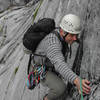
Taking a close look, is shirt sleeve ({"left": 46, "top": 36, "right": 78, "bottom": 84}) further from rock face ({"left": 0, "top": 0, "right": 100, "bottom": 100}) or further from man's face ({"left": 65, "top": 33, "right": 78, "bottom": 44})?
rock face ({"left": 0, "top": 0, "right": 100, "bottom": 100})

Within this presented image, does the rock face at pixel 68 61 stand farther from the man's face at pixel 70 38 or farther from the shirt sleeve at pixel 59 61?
the shirt sleeve at pixel 59 61

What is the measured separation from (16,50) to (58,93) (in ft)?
23.1

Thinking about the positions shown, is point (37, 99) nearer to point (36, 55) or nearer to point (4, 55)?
point (36, 55)

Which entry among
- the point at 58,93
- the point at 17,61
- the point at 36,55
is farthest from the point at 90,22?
the point at 17,61

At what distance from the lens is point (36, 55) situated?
5.01 metres

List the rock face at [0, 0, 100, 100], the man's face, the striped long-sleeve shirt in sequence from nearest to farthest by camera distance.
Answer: the striped long-sleeve shirt < the rock face at [0, 0, 100, 100] < the man's face

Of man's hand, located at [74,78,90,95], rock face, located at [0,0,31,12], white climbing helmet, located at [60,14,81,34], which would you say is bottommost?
rock face, located at [0,0,31,12]

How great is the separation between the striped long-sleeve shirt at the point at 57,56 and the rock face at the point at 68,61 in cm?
64

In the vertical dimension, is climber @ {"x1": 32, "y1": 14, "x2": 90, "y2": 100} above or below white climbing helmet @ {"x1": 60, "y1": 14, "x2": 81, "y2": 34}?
below

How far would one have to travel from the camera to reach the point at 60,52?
4.11m

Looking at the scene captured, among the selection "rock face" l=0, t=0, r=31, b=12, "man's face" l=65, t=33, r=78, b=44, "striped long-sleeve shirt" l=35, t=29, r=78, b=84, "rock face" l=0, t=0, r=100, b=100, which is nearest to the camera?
"striped long-sleeve shirt" l=35, t=29, r=78, b=84

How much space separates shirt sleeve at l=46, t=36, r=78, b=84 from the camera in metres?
3.89

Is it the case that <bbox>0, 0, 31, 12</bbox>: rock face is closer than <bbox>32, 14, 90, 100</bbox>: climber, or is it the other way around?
<bbox>32, 14, 90, 100</bbox>: climber

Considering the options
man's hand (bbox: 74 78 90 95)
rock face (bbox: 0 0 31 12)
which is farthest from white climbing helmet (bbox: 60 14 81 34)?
rock face (bbox: 0 0 31 12)
